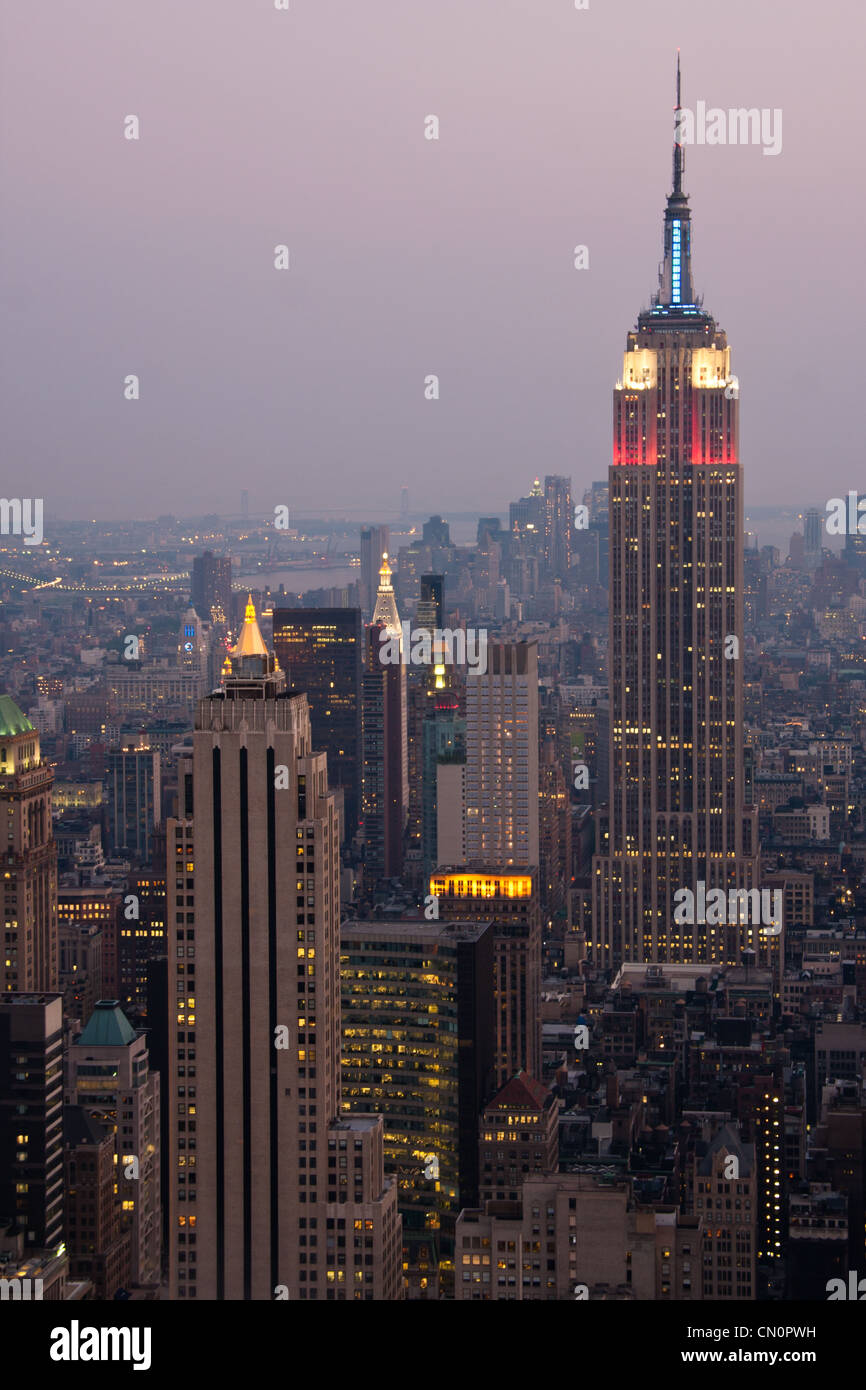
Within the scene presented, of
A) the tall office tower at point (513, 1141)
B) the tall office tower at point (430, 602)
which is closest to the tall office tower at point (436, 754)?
the tall office tower at point (430, 602)

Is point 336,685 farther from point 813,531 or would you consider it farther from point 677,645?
point 813,531

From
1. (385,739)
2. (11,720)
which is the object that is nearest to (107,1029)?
(11,720)

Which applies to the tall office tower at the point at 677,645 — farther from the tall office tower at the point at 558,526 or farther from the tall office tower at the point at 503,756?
the tall office tower at the point at 503,756

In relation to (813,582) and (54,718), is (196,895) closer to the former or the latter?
(54,718)

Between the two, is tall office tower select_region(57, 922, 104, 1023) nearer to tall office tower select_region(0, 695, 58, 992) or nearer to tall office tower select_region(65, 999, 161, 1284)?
tall office tower select_region(0, 695, 58, 992)

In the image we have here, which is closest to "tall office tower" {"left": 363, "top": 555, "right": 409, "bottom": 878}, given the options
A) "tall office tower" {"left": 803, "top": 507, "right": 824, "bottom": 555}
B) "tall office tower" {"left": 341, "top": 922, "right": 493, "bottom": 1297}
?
"tall office tower" {"left": 803, "top": 507, "right": 824, "bottom": 555}
